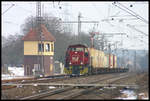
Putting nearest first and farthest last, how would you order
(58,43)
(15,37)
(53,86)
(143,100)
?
(143,100), (53,86), (58,43), (15,37)

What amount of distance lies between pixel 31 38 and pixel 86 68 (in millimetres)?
22069

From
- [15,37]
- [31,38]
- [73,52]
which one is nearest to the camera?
[73,52]

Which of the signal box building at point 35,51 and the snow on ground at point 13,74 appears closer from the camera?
the snow on ground at point 13,74

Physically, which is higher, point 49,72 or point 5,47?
point 5,47

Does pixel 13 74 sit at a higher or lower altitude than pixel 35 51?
lower

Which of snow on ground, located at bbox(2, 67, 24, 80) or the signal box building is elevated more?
the signal box building

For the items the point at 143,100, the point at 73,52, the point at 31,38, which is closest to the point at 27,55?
the point at 31,38

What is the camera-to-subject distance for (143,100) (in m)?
12.6

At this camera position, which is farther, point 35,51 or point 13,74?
point 35,51

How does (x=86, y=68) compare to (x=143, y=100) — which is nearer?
(x=143, y=100)

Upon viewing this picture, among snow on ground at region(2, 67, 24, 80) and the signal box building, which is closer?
snow on ground at region(2, 67, 24, 80)

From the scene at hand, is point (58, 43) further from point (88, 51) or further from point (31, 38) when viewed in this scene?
point (88, 51)

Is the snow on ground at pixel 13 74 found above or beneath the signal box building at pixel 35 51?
beneath

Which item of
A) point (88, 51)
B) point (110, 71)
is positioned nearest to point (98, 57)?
point (88, 51)
